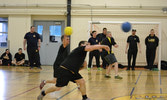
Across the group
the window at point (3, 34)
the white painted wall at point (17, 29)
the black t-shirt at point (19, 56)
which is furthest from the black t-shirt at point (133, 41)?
Answer: the window at point (3, 34)

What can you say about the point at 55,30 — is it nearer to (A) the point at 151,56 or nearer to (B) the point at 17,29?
(B) the point at 17,29

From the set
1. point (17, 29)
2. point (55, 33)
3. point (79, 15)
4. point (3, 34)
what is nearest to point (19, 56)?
point (17, 29)

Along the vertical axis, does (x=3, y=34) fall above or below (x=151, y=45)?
above

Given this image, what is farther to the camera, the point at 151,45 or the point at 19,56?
the point at 19,56

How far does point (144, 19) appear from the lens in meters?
15.7

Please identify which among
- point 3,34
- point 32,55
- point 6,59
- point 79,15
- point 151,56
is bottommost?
point 6,59

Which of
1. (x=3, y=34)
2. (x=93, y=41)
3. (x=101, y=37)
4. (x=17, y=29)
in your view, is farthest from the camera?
(x=3, y=34)

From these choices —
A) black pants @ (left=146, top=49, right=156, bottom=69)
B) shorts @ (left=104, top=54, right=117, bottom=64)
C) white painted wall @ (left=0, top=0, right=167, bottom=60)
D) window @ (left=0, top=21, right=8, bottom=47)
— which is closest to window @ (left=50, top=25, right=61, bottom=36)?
white painted wall @ (left=0, top=0, right=167, bottom=60)

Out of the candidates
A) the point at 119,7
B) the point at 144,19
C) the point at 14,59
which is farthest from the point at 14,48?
the point at 144,19

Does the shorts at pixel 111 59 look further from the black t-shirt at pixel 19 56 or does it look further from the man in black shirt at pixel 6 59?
the man in black shirt at pixel 6 59

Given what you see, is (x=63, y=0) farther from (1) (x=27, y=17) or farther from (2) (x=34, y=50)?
(2) (x=34, y=50)

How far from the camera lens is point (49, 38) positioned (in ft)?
54.8

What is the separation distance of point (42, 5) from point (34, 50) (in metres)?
5.28

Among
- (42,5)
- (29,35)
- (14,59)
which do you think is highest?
(42,5)
